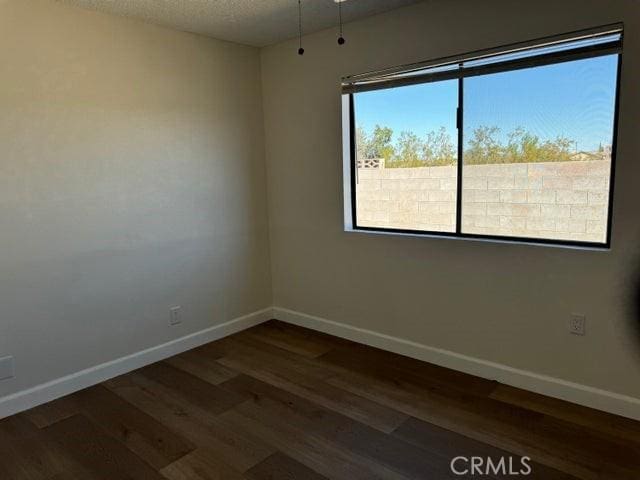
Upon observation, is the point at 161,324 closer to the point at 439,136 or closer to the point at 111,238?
the point at 111,238

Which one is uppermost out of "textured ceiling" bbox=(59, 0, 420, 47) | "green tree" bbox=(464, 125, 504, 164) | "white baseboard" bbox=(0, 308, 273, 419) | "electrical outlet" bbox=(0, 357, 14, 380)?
"textured ceiling" bbox=(59, 0, 420, 47)

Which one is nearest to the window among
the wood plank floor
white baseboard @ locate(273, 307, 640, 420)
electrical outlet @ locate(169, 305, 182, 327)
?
white baseboard @ locate(273, 307, 640, 420)

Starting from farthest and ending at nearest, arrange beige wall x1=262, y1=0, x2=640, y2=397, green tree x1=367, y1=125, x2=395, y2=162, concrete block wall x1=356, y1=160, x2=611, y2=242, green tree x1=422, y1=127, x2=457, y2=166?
green tree x1=367, y1=125, x2=395, y2=162 < green tree x1=422, y1=127, x2=457, y2=166 < concrete block wall x1=356, y1=160, x2=611, y2=242 < beige wall x1=262, y1=0, x2=640, y2=397

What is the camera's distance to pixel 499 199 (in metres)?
2.81

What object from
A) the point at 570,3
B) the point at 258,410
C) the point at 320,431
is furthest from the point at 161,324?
the point at 570,3

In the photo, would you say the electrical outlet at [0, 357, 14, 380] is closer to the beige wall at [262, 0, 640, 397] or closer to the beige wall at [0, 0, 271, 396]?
the beige wall at [0, 0, 271, 396]

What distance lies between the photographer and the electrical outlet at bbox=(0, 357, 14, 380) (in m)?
2.60

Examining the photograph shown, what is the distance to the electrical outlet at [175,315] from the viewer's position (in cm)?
342

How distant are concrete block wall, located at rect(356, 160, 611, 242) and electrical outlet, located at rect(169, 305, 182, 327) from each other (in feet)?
5.11

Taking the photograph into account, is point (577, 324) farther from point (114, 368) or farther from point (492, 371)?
point (114, 368)

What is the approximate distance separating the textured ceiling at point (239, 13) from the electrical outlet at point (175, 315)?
200cm

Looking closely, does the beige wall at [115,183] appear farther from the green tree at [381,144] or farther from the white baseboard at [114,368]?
the green tree at [381,144]

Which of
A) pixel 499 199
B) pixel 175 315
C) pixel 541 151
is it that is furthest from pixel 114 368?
pixel 541 151

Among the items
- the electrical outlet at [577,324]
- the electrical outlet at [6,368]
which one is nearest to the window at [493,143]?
the electrical outlet at [577,324]
